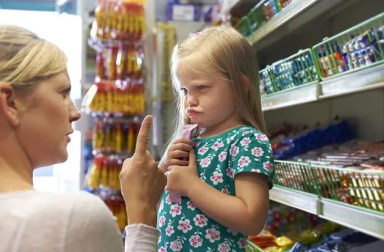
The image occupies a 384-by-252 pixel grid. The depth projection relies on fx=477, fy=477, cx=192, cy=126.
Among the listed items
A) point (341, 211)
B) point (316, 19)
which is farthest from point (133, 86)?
point (341, 211)

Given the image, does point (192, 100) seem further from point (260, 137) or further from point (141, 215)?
point (141, 215)

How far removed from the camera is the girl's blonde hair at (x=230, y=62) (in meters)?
1.27

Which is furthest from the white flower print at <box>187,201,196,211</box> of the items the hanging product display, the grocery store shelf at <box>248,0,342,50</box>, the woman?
the hanging product display

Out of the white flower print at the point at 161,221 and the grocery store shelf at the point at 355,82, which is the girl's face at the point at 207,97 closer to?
the white flower print at the point at 161,221

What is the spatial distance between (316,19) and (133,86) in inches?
59.3

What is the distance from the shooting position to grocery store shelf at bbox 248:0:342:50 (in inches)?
72.6

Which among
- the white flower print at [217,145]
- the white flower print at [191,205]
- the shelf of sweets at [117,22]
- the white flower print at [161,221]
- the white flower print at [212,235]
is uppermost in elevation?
the shelf of sweets at [117,22]

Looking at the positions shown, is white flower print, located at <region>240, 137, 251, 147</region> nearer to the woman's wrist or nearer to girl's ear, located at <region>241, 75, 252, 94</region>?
girl's ear, located at <region>241, 75, 252, 94</region>

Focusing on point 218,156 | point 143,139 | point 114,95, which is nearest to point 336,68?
point 218,156

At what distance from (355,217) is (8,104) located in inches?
42.1

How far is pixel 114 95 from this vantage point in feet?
11.4

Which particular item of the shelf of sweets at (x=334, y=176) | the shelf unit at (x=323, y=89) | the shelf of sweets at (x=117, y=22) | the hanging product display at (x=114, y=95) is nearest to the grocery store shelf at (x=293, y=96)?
the shelf unit at (x=323, y=89)

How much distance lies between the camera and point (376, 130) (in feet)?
7.22

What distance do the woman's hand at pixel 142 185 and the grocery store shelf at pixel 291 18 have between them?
0.94 m
